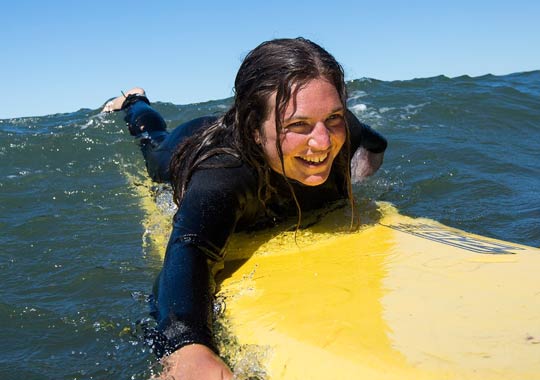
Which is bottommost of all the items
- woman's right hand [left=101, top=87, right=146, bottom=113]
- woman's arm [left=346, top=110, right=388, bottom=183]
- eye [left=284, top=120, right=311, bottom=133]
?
woman's arm [left=346, top=110, right=388, bottom=183]

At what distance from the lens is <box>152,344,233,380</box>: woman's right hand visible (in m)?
1.75

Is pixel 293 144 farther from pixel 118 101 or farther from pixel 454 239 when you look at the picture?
pixel 118 101

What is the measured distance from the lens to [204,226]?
2.26 meters

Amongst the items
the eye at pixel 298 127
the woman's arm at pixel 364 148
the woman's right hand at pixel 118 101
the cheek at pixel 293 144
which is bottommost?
the woman's arm at pixel 364 148

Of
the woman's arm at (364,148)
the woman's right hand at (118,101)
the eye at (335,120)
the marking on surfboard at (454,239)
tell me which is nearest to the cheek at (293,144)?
the eye at (335,120)

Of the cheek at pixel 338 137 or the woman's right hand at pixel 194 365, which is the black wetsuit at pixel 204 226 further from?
the cheek at pixel 338 137

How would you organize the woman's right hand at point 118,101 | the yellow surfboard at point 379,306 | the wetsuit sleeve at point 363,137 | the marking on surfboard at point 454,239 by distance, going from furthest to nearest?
the woman's right hand at point 118,101 → the wetsuit sleeve at point 363,137 → the marking on surfboard at point 454,239 → the yellow surfboard at point 379,306

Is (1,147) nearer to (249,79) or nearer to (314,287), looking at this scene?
(249,79)

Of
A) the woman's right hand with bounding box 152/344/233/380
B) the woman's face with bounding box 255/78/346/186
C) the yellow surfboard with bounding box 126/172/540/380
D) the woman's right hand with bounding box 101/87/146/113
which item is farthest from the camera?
the woman's right hand with bounding box 101/87/146/113

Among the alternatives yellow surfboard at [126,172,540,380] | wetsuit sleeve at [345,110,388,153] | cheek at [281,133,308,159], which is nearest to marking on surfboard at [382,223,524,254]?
yellow surfboard at [126,172,540,380]

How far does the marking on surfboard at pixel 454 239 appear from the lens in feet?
8.25

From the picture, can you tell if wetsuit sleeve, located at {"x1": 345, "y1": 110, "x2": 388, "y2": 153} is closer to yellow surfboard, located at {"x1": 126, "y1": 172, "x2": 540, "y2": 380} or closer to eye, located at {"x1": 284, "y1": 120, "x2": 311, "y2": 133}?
yellow surfboard, located at {"x1": 126, "y1": 172, "x2": 540, "y2": 380}

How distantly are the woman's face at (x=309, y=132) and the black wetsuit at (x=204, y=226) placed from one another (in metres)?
0.16

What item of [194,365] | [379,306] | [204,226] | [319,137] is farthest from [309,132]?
[194,365]
